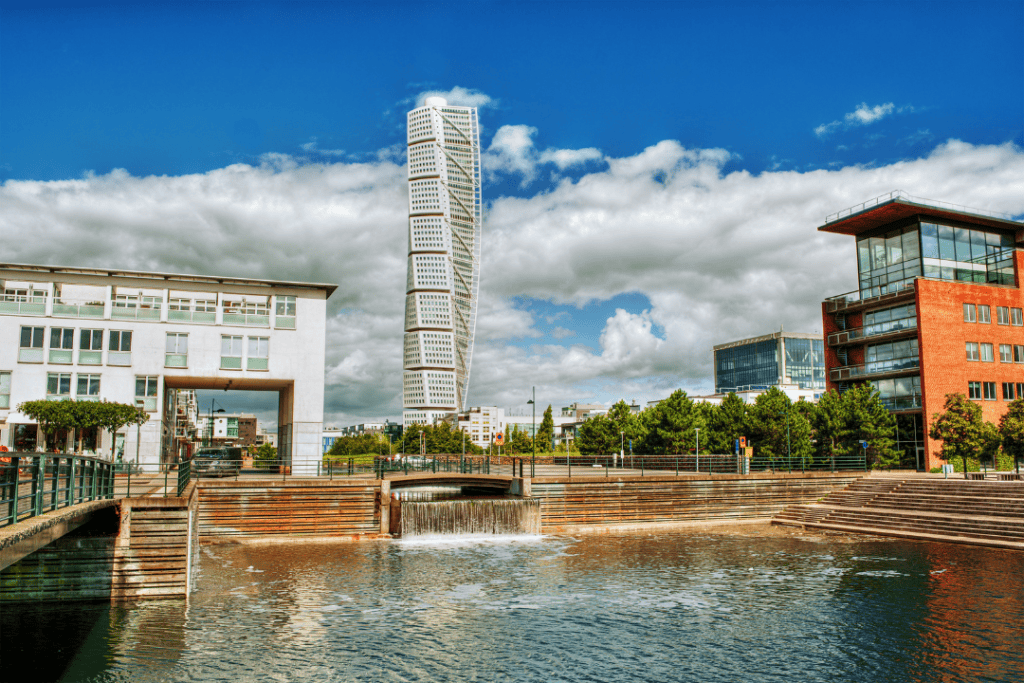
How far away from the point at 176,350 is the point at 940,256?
5993 cm

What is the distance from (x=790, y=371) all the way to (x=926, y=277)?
138580 millimetres

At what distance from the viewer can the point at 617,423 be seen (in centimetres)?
7881

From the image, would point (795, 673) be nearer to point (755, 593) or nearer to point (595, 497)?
point (755, 593)

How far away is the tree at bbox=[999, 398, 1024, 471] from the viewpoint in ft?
177

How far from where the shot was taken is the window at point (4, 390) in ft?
151

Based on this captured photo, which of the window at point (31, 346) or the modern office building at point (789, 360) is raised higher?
the modern office building at point (789, 360)

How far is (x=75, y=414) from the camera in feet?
136

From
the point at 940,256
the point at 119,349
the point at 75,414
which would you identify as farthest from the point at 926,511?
the point at 119,349

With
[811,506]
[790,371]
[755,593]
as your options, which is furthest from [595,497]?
[790,371]

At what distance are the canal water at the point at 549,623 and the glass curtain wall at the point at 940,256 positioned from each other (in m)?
38.2

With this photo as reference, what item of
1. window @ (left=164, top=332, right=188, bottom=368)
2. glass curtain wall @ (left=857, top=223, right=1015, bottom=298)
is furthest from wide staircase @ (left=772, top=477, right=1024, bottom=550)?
window @ (left=164, top=332, right=188, bottom=368)

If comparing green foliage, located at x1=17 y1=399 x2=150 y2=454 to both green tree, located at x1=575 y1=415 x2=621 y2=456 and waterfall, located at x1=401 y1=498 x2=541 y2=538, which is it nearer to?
waterfall, located at x1=401 y1=498 x2=541 y2=538

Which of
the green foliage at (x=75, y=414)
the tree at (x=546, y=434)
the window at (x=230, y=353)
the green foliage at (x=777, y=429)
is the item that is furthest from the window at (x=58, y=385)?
the tree at (x=546, y=434)

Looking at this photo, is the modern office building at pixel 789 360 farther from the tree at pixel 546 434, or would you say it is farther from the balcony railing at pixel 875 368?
the balcony railing at pixel 875 368
